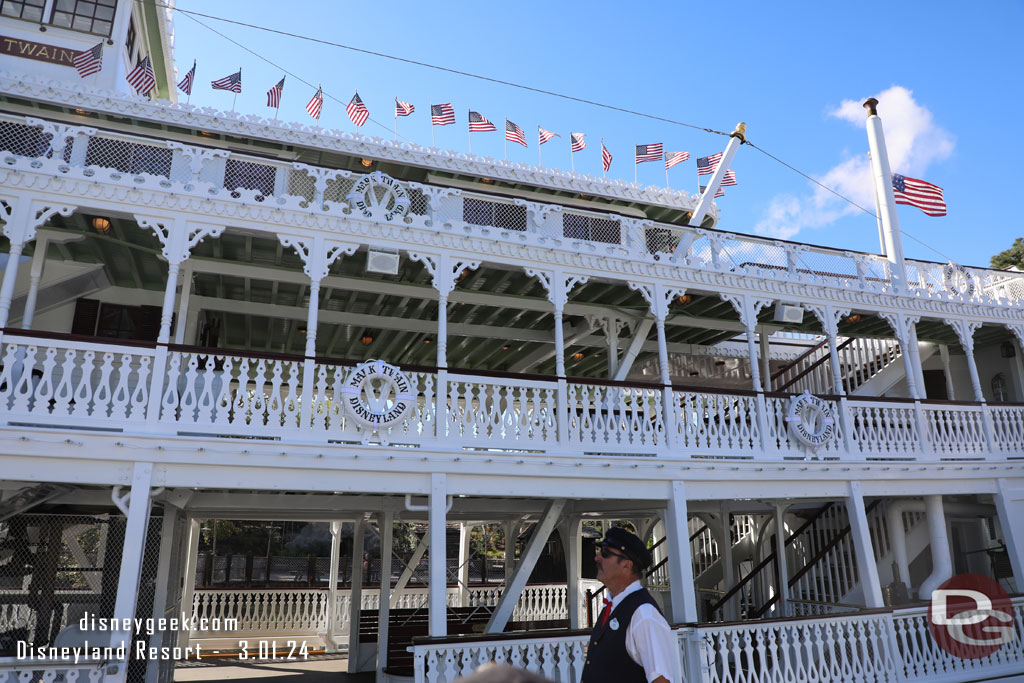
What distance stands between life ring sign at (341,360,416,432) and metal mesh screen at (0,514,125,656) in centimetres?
420

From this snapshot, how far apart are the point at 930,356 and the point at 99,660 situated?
673 inches

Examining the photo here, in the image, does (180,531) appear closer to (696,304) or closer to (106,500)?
(106,500)

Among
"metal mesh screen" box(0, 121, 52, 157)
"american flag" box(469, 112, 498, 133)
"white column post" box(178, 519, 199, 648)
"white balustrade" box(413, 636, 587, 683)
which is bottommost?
"white balustrade" box(413, 636, 587, 683)

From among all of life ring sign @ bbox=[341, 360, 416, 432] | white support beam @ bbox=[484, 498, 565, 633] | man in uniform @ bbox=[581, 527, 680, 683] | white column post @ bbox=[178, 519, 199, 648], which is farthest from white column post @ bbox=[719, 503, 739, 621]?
man in uniform @ bbox=[581, 527, 680, 683]

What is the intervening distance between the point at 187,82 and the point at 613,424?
1095 centimetres

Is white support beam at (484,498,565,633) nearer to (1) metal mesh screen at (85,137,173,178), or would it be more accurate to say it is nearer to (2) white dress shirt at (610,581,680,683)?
(2) white dress shirt at (610,581,680,683)

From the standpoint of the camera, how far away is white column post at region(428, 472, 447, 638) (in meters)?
8.68

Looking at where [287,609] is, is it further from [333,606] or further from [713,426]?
[713,426]

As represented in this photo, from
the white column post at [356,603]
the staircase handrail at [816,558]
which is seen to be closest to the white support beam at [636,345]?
the staircase handrail at [816,558]

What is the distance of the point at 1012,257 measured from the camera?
24.6m

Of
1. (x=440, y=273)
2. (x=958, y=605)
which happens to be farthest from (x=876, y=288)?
(x=440, y=273)

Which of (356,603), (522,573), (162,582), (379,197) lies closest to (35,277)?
(162,582)

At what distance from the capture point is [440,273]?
1013 centimetres

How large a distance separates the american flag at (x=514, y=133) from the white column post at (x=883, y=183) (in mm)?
7865
